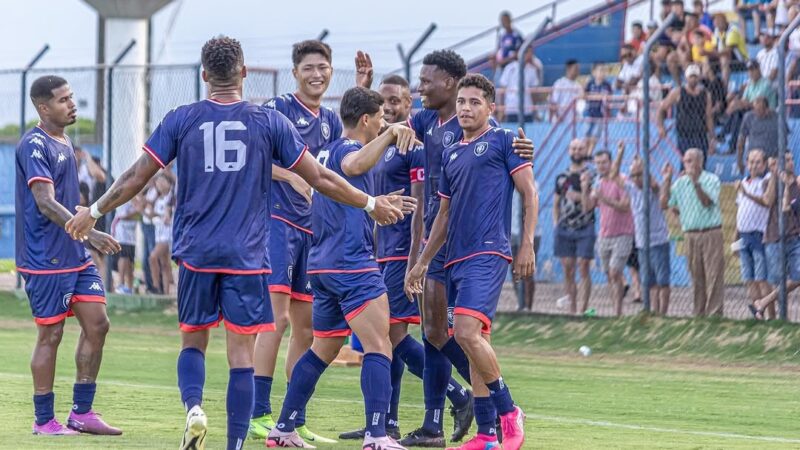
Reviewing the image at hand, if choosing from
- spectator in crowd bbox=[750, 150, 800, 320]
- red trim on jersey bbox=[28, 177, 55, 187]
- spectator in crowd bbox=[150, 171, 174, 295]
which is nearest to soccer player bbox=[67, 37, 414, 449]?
red trim on jersey bbox=[28, 177, 55, 187]

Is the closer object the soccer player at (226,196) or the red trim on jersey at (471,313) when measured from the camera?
the soccer player at (226,196)

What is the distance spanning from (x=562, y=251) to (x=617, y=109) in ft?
11.5

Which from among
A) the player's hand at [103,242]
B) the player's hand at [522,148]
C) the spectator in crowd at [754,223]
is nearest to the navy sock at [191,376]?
the player's hand at [103,242]

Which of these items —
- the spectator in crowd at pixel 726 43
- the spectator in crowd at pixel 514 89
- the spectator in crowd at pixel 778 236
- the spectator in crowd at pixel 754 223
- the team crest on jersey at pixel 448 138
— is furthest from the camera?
the spectator in crowd at pixel 514 89

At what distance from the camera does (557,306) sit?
18422 mm

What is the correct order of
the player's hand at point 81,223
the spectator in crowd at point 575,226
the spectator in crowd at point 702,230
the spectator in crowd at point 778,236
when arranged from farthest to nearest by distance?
1. the spectator in crowd at point 575,226
2. the spectator in crowd at point 702,230
3. the spectator in crowd at point 778,236
4. the player's hand at point 81,223

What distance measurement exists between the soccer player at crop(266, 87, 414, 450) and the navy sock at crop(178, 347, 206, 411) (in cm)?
112

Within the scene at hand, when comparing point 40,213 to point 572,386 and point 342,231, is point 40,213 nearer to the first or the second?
point 342,231

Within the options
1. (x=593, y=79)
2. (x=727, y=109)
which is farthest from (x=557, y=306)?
(x=593, y=79)

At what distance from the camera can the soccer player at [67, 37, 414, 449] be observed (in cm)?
782

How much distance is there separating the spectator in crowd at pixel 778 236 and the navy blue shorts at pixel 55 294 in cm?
861

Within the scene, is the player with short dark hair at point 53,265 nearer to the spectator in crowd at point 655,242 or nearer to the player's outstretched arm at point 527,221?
the player's outstretched arm at point 527,221

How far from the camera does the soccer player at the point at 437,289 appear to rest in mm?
9422

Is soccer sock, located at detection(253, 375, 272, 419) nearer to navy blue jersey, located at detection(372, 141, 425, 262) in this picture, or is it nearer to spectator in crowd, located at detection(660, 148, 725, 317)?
navy blue jersey, located at detection(372, 141, 425, 262)
